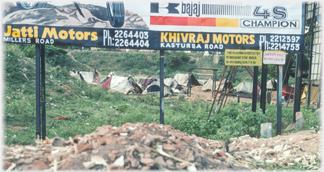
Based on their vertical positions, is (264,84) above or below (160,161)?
above

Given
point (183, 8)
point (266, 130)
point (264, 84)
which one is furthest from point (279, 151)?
point (183, 8)

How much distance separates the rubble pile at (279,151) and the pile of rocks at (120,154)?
70 cm

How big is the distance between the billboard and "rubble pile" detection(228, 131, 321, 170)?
102 inches

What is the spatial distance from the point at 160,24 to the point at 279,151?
4332 millimetres

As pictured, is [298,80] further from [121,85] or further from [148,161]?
[121,85]

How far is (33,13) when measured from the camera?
6.74m

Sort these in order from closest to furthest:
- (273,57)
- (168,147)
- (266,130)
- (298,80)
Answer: (168,147) < (273,57) < (266,130) < (298,80)

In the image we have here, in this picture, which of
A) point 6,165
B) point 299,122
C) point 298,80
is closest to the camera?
point 6,165

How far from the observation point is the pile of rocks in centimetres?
418

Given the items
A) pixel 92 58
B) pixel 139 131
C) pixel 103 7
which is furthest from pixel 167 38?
pixel 92 58

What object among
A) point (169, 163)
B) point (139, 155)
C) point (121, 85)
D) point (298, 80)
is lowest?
point (169, 163)

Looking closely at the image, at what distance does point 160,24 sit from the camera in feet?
23.4

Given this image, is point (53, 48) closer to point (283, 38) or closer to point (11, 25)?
point (11, 25)

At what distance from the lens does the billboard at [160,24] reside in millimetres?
6734
